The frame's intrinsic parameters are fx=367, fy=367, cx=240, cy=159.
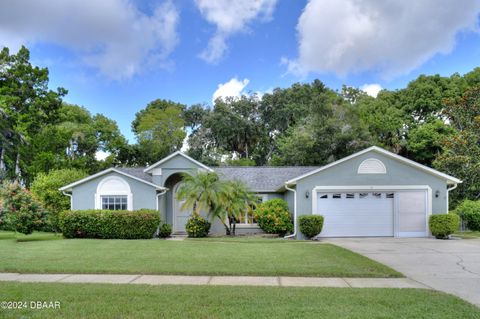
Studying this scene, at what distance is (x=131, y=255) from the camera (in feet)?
34.2

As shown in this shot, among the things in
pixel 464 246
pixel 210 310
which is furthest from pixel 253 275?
pixel 464 246

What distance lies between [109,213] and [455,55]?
1933 cm

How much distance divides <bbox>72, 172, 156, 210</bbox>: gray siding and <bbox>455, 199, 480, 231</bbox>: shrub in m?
16.0

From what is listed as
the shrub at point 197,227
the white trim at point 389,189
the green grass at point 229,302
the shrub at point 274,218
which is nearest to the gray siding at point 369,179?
the white trim at point 389,189

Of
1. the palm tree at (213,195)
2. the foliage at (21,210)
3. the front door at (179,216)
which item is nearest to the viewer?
the foliage at (21,210)

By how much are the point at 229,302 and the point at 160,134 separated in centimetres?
3682

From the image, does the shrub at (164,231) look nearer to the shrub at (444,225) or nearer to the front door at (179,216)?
the front door at (179,216)

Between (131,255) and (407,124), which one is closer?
(131,255)

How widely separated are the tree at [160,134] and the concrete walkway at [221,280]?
33090 millimetres

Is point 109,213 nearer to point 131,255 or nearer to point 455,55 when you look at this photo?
point 131,255

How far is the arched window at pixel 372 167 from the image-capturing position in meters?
17.2

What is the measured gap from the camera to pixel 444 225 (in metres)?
15.9

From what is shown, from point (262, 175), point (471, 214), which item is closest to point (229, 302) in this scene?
point (262, 175)

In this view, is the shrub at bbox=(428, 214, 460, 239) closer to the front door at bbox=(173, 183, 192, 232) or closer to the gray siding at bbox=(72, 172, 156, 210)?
the front door at bbox=(173, 183, 192, 232)
